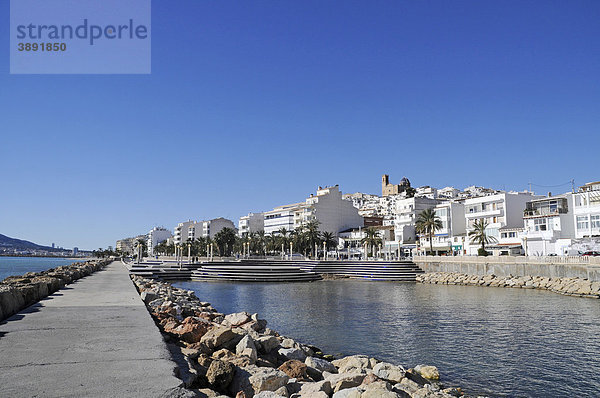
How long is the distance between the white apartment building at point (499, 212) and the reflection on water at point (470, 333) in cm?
3897

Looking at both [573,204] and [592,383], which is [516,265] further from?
[592,383]

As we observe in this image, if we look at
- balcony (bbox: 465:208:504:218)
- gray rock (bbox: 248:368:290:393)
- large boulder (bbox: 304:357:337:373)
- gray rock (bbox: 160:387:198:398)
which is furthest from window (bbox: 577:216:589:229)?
gray rock (bbox: 160:387:198:398)

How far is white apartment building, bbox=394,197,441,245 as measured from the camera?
9794 centimetres

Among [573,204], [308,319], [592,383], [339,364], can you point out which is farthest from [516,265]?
[339,364]

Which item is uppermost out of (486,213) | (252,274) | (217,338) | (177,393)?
(486,213)

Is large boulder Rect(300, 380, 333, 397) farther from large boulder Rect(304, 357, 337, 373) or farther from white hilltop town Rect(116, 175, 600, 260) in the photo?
white hilltop town Rect(116, 175, 600, 260)

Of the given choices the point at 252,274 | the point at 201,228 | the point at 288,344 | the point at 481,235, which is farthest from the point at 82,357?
the point at 201,228

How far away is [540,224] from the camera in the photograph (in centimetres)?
6588

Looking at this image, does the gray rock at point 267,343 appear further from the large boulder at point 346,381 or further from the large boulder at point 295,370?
the large boulder at point 346,381

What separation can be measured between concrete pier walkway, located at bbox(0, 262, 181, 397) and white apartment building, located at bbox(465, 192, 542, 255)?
72598 mm

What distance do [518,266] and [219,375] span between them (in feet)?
172

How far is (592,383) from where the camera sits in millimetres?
14188

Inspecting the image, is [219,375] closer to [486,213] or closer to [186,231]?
[486,213]

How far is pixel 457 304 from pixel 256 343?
25.2 metres
